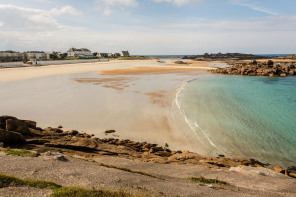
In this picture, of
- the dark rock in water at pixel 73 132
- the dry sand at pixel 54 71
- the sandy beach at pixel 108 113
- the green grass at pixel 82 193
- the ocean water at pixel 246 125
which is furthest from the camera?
the dry sand at pixel 54 71

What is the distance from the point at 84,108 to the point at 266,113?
19.2m

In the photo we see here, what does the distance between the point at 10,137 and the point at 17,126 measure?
5.26 ft

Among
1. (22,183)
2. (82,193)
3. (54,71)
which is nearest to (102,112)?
(22,183)

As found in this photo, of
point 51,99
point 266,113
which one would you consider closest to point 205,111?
point 266,113

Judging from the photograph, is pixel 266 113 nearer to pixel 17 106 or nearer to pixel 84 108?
pixel 84 108

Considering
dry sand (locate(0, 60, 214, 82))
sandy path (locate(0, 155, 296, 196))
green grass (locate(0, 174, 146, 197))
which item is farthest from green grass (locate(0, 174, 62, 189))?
dry sand (locate(0, 60, 214, 82))

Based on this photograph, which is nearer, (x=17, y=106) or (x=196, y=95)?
(x=17, y=106)

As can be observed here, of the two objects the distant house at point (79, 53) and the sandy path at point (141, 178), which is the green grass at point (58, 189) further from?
the distant house at point (79, 53)

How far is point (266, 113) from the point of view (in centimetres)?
2034

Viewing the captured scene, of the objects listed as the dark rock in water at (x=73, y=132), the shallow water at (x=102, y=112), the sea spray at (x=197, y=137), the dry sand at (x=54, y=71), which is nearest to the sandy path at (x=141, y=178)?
the sea spray at (x=197, y=137)

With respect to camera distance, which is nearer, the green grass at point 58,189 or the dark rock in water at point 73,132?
the green grass at point 58,189

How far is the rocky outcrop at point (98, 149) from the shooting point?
34.0 ft

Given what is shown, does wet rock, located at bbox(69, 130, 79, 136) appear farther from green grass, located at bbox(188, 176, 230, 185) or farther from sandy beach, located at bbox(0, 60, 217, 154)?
green grass, located at bbox(188, 176, 230, 185)

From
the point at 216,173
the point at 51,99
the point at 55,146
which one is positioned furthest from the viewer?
the point at 51,99
